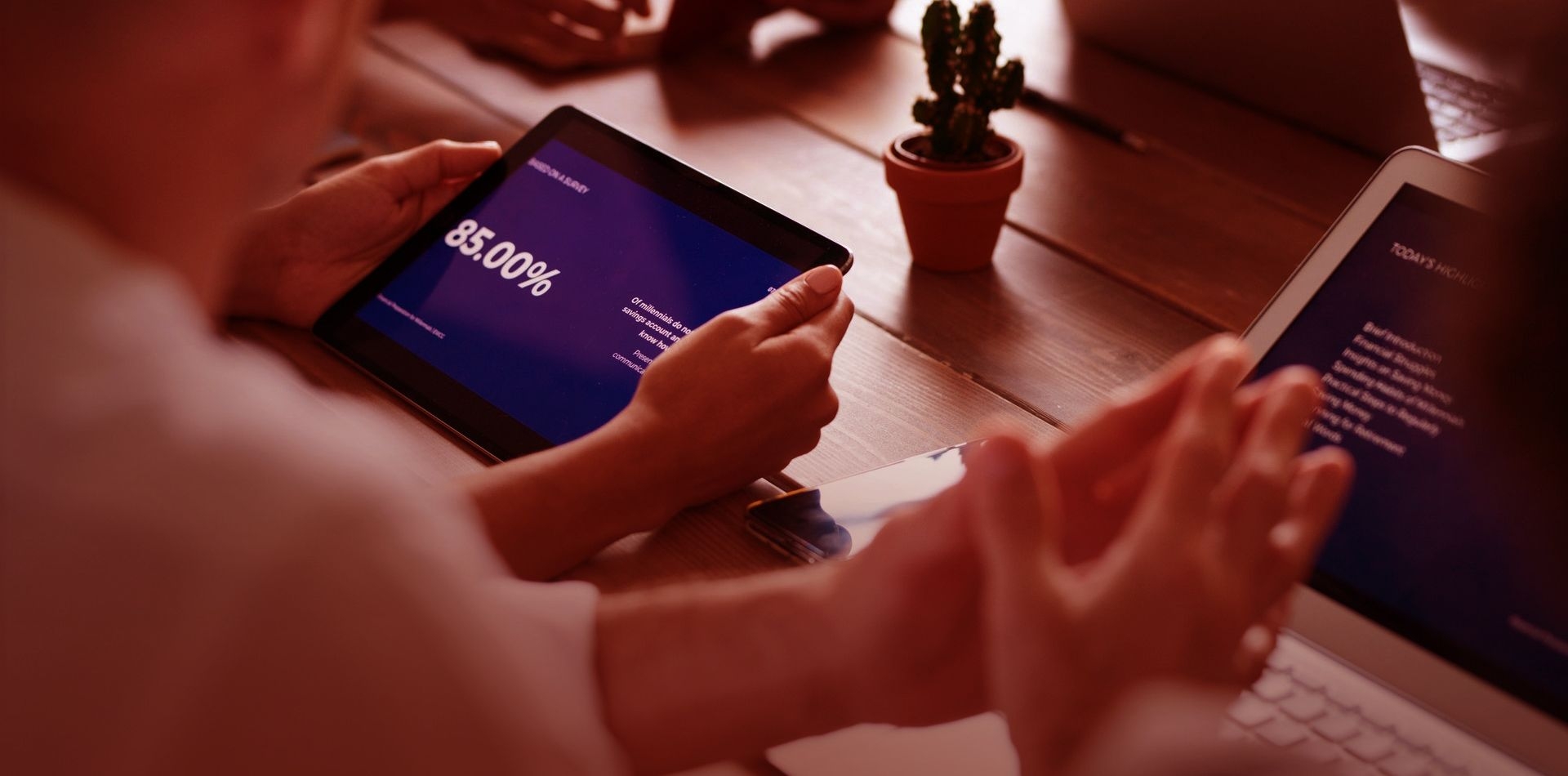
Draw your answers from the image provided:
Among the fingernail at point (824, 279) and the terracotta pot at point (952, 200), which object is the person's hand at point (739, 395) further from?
the terracotta pot at point (952, 200)

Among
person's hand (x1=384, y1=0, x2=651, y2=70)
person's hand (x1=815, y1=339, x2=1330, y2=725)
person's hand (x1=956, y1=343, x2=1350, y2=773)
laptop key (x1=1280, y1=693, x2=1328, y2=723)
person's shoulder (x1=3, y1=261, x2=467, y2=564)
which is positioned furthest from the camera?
person's hand (x1=384, y1=0, x2=651, y2=70)

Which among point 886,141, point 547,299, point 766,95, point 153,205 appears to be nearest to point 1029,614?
point 153,205

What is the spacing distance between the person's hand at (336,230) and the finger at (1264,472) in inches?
30.7

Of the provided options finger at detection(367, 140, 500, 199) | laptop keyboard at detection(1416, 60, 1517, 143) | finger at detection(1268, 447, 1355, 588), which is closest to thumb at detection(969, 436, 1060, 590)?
finger at detection(1268, 447, 1355, 588)

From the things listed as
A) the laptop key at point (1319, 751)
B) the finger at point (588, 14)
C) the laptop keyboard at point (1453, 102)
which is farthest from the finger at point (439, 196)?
the laptop keyboard at point (1453, 102)

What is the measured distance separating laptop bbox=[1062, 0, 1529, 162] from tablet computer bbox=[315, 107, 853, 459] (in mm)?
718

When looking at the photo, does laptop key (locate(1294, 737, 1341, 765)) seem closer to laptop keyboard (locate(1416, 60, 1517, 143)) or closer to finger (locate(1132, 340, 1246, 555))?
finger (locate(1132, 340, 1246, 555))

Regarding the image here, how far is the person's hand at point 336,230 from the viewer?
1114 millimetres

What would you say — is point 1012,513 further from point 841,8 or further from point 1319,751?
point 841,8

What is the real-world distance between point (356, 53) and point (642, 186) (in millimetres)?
445

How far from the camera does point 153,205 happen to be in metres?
0.47

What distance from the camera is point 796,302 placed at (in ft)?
3.12

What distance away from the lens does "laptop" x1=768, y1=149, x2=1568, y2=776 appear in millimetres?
734

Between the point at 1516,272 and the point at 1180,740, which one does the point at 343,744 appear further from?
the point at 1516,272
